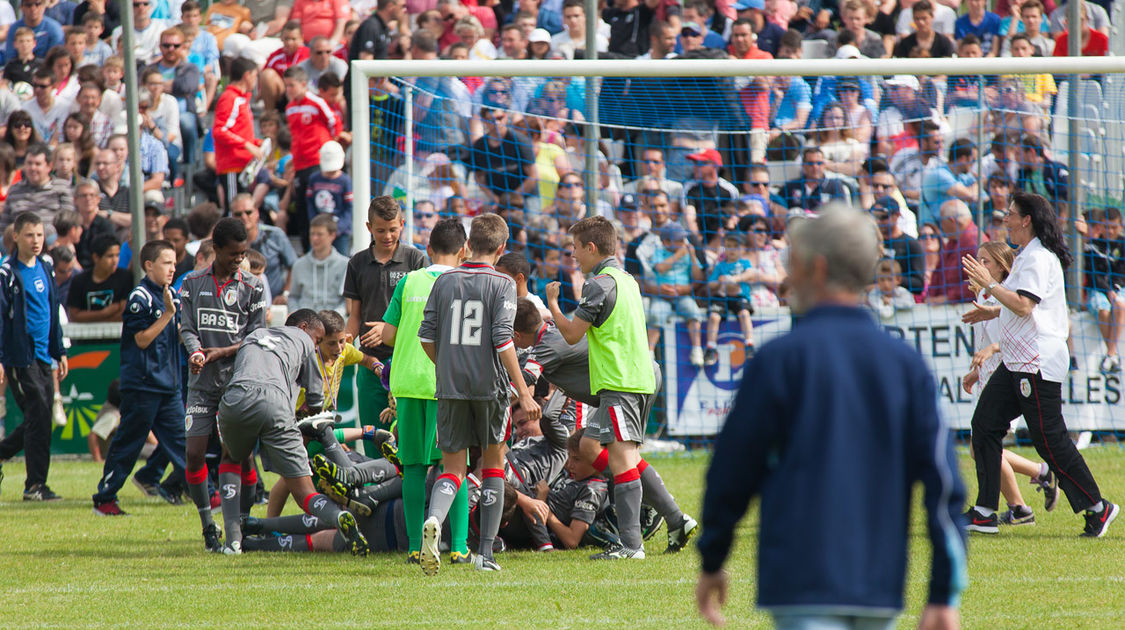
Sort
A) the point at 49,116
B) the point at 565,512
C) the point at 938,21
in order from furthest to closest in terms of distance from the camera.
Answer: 1. the point at 49,116
2. the point at 938,21
3. the point at 565,512

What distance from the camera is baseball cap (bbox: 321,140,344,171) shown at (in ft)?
45.9

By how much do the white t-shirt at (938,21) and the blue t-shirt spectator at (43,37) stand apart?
11321mm

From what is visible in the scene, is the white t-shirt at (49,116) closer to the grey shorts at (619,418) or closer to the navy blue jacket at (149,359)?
the navy blue jacket at (149,359)

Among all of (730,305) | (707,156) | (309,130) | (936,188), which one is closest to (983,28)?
(936,188)

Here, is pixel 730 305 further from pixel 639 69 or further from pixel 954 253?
pixel 639 69

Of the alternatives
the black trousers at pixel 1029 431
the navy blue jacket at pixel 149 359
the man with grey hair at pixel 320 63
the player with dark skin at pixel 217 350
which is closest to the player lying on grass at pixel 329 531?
the player with dark skin at pixel 217 350

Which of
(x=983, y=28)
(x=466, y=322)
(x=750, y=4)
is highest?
(x=750, y=4)

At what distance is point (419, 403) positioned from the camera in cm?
721

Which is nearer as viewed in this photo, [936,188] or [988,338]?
[988,338]

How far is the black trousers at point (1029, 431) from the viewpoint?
7637 mm

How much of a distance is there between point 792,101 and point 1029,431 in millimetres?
5875

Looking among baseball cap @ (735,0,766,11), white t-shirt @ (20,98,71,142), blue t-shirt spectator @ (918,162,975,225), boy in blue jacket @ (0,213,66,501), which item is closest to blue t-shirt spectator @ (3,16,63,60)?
white t-shirt @ (20,98,71,142)

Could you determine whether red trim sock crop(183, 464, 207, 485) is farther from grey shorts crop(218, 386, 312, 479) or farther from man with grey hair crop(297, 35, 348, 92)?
man with grey hair crop(297, 35, 348, 92)

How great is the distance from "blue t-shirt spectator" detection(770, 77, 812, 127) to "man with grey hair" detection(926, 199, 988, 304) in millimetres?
1837
